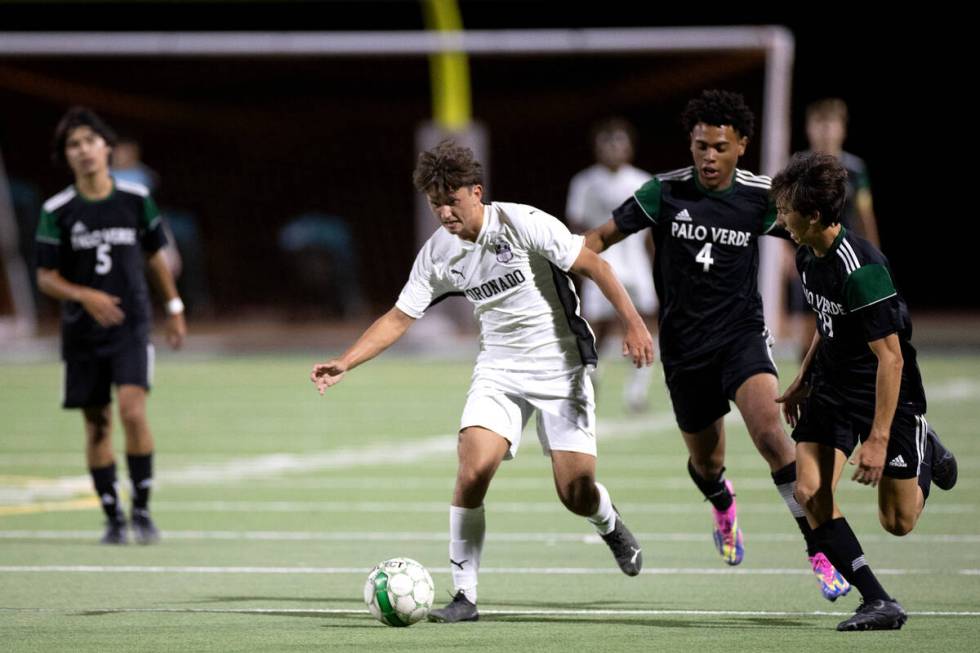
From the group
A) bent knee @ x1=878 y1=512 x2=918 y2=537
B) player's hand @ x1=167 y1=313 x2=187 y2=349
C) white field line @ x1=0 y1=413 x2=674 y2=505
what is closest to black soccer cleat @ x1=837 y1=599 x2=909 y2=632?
bent knee @ x1=878 y1=512 x2=918 y2=537

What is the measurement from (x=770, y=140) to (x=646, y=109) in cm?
425

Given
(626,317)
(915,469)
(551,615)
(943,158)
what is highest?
(943,158)

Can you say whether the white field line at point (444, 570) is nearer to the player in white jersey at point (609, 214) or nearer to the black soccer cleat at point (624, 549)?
the black soccer cleat at point (624, 549)

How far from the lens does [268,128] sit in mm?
25953

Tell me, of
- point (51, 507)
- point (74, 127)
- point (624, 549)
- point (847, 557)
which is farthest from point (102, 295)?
point (847, 557)

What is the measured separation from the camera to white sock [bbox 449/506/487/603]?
6742 millimetres

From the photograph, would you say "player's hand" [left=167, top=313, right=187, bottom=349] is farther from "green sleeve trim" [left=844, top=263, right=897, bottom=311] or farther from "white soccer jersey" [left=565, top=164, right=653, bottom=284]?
"white soccer jersey" [left=565, top=164, right=653, bottom=284]

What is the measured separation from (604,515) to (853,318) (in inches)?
58.6

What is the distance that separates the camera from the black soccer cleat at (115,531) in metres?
8.98

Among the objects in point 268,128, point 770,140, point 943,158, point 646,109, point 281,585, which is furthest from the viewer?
point 943,158

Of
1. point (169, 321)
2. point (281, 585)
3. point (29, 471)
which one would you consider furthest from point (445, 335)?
point (281, 585)

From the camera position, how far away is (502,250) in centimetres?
692

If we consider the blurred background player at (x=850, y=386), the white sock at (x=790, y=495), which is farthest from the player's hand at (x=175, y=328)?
the blurred background player at (x=850, y=386)

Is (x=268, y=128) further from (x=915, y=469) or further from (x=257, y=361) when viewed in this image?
(x=915, y=469)
